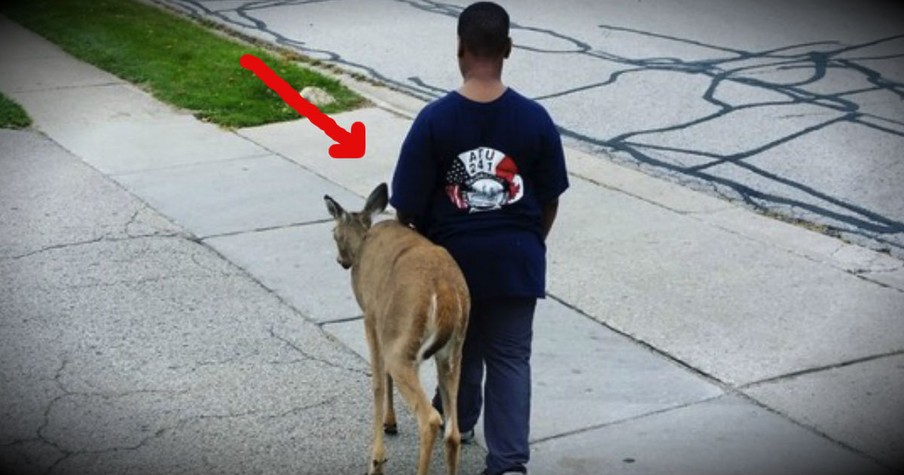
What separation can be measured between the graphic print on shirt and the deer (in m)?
0.20

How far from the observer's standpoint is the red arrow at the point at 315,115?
975cm

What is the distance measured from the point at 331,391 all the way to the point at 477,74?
1805 millimetres

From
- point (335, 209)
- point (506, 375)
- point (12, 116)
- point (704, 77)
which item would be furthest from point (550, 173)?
point (704, 77)

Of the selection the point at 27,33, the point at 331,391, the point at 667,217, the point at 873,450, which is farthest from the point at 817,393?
the point at 27,33

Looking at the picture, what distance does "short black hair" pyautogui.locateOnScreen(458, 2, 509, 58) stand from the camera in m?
4.68

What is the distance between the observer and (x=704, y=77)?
11758 mm

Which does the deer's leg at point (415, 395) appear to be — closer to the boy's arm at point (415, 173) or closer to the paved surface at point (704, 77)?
the boy's arm at point (415, 173)

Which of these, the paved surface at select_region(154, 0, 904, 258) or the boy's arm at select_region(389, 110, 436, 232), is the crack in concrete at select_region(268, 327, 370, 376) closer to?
the boy's arm at select_region(389, 110, 436, 232)

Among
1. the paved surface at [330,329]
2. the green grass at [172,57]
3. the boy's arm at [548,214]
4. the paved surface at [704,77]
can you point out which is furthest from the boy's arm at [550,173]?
the green grass at [172,57]

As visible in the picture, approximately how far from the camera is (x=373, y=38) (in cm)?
1363

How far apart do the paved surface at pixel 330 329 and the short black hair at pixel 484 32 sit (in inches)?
61.7

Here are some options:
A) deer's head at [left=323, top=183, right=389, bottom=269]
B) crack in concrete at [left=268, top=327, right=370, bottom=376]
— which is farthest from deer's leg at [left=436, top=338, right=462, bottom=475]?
crack in concrete at [left=268, top=327, right=370, bottom=376]

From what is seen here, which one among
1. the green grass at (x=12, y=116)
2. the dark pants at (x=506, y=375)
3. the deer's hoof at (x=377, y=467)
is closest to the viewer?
the dark pants at (x=506, y=375)

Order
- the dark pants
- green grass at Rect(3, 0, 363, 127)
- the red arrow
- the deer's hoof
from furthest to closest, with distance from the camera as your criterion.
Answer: green grass at Rect(3, 0, 363, 127), the red arrow, the deer's hoof, the dark pants
